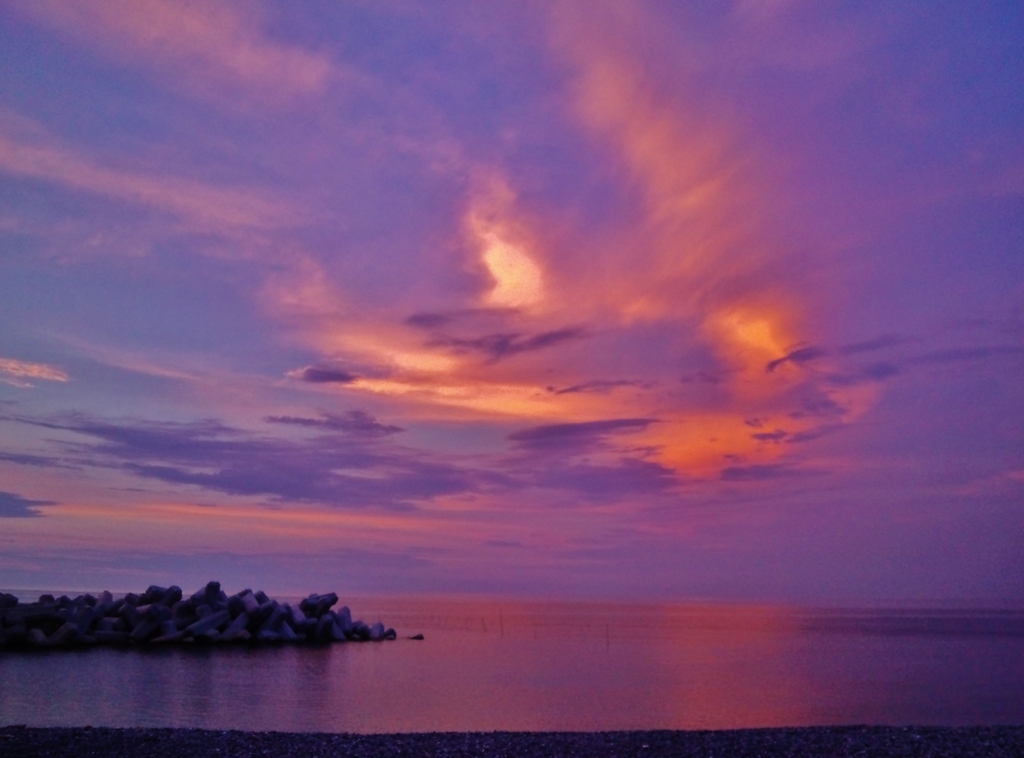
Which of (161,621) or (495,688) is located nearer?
(495,688)

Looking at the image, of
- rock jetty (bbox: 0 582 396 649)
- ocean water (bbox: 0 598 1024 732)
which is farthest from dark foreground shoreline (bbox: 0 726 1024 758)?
rock jetty (bbox: 0 582 396 649)

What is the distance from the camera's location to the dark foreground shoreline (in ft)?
48.8

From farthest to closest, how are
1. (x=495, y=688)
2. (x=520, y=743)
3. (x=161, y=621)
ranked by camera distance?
1. (x=161, y=621)
2. (x=495, y=688)
3. (x=520, y=743)

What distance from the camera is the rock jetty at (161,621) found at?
45.5 meters

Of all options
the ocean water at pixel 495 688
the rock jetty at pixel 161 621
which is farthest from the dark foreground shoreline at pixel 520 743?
the rock jetty at pixel 161 621

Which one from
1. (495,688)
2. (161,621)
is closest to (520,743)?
(495,688)

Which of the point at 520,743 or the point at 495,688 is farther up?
the point at 520,743

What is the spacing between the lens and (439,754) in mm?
14758

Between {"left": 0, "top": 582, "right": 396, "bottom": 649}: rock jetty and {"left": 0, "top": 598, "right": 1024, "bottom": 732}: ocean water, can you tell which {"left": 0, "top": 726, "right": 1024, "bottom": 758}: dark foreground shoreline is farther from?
{"left": 0, "top": 582, "right": 396, "bottom": 649}: rock jetty

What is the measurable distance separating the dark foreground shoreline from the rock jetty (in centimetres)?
3141

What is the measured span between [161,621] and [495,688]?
25.3 meters

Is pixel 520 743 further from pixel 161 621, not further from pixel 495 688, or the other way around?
pixel 161 621

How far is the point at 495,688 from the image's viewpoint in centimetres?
3198

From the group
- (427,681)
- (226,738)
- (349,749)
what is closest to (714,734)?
(349,749)
